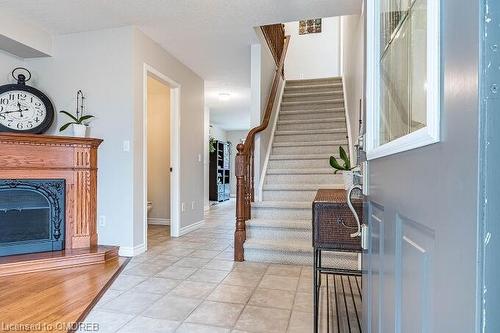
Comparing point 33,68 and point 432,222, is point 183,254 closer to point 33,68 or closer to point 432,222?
point 33,68

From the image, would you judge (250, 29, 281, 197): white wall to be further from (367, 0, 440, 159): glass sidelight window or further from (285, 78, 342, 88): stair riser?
(367, 0, 440, 159): glass sidelight window

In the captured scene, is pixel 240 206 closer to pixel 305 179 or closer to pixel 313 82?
pixel 305 179

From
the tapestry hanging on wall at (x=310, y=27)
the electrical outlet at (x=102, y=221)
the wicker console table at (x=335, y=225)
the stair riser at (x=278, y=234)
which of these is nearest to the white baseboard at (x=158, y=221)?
the electrical outlet at (x=102, y=221)

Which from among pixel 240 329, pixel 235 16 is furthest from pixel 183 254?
pixel 235 16

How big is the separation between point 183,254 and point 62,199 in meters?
1.31

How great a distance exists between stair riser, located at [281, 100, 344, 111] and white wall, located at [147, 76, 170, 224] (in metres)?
2.01

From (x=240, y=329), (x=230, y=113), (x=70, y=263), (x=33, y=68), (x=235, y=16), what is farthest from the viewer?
(x=230, y=113)

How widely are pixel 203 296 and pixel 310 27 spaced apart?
6.29 meters

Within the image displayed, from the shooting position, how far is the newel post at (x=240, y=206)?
2.99 m

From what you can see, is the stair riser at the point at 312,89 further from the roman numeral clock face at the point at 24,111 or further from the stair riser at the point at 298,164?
the roman numeral clock face at the point at 24,111

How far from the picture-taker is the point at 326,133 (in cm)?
443

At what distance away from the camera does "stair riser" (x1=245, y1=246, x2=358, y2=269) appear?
2.74m

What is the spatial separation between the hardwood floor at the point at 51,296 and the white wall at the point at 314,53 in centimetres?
551

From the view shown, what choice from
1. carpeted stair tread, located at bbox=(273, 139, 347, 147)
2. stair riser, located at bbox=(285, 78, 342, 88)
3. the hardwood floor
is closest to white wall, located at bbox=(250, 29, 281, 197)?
carpeted stair tread, located at bbox=(273, 139, 347, 147)
